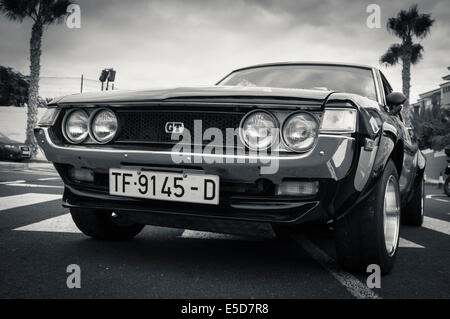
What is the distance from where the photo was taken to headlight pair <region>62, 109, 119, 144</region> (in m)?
2.61

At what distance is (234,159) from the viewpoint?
221 centimetres

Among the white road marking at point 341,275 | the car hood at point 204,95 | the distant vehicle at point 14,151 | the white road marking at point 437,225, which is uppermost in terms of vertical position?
the car hood at point 204,95

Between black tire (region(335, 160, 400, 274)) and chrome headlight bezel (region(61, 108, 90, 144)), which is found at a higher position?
chrome headlight bezel (region(61, 108, 90, 144))

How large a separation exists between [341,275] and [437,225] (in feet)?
9.71

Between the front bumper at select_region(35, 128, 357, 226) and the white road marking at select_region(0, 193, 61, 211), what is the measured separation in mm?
2807

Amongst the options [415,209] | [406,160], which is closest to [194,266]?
[406,160]

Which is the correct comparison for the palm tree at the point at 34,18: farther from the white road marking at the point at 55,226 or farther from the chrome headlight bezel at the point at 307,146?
the chrome headlight bezel at the point at 307,146

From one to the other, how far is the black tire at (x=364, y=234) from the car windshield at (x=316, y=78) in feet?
3.65

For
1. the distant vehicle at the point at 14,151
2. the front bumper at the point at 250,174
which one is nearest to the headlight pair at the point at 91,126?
the front bumper at the point at 250,174

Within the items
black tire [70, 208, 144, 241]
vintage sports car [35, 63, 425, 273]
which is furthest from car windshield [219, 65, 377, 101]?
black tire [70, 208, 144, 241]

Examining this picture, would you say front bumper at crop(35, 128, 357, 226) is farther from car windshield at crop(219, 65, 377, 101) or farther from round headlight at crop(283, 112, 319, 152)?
car windshield at crop(219, 65, 377, 101)

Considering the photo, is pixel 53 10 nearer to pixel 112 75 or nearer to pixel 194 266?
pixel 112 75

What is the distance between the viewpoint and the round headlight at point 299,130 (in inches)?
87.0
